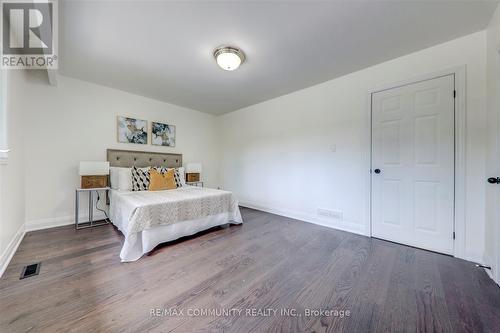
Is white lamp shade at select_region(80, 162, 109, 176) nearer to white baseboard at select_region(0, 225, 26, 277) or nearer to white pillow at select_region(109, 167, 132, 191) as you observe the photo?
white pillow at select_region(109, 167, 132, 191)

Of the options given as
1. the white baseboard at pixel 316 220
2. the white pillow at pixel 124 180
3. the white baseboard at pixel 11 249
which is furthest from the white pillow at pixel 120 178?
the white baseboard at pixel 316 220

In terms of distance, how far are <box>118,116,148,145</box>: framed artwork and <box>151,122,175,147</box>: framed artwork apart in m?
0.15

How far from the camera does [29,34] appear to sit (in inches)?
76.7

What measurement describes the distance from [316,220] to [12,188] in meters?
3.87

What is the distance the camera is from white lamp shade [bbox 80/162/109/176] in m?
2.82

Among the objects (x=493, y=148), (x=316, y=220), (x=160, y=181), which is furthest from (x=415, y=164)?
(x=160, y=181)

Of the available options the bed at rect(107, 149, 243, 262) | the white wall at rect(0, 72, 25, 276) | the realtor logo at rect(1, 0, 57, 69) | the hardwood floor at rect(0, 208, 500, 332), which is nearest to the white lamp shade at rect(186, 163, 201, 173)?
the bed at rect(107, 149, 243, 262)

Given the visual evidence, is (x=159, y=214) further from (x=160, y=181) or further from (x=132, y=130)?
(x=132, y=130)

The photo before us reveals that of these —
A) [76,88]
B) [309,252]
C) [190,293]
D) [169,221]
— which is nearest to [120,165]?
[76,88]

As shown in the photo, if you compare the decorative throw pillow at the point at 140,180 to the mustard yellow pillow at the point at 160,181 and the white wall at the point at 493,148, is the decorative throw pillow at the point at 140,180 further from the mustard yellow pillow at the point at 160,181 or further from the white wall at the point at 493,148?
the white wall at the point at 493,148

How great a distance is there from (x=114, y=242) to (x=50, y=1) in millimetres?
2404

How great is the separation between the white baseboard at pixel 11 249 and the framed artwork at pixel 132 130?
1777 mm

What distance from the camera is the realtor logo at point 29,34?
5.33ft

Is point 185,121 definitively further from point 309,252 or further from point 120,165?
point 309,252
